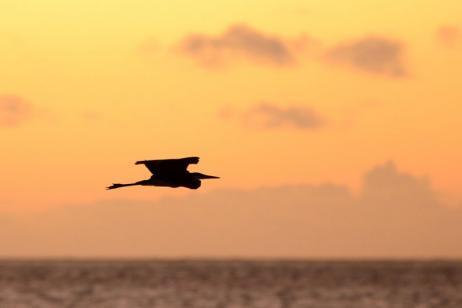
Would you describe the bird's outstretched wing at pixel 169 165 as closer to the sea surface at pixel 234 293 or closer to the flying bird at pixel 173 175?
the flying bird at pixel 173 175

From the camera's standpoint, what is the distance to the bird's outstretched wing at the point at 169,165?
29953 millimetres

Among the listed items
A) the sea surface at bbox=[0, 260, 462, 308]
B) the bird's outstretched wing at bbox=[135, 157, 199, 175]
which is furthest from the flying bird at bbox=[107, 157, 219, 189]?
the sea surface at bbox=[0, 260, 462, 308]

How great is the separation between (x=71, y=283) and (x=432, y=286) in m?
45.0

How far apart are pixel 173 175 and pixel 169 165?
48 cm

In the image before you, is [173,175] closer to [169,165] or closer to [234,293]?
[169,165]

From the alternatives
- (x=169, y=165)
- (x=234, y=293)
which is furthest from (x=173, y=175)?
(x=234, y=293)

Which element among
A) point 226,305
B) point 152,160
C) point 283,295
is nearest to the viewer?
point 152,160

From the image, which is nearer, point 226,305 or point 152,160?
point 152,160

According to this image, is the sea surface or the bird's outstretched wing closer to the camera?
the bird's outstretched wing

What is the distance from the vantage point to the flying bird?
98.5ft

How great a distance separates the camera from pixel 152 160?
29562 mm

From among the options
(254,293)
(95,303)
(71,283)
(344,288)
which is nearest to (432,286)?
(344,288)

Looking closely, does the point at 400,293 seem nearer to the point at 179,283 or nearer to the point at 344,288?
the point at 344,288

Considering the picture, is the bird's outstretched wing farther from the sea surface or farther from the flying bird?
the sea surface
